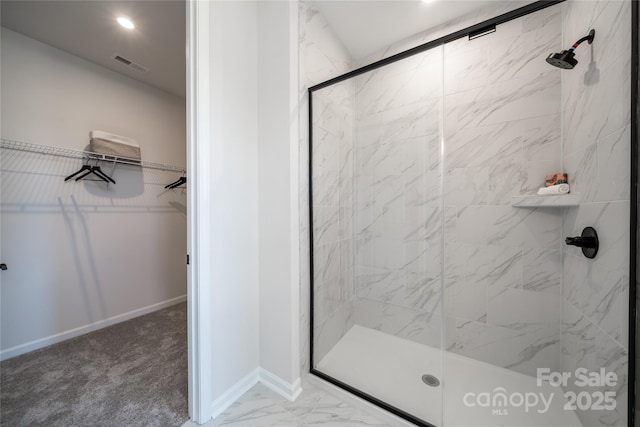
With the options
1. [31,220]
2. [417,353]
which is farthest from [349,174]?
[31,220]

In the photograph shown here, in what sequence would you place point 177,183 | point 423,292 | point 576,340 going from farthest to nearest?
point 177,183
point 423,292
point 576,340

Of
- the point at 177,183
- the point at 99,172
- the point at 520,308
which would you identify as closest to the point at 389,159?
the point at 520,308

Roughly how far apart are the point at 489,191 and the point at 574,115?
572 millimetres

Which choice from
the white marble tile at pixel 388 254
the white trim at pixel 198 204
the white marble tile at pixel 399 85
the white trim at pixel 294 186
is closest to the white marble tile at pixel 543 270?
the white marble tile at pixel 388 254

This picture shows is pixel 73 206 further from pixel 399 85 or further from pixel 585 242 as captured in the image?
pixel 585 242

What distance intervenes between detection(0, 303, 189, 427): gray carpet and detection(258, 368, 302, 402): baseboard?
1.47 feet

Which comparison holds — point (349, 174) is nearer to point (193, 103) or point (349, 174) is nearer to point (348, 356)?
point (193, 103)

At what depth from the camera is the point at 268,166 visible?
1.48 meters

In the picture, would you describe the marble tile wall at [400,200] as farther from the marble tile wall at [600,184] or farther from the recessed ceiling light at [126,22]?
the recessed ceiling light at [126,22]

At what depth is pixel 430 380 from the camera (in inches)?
58.6

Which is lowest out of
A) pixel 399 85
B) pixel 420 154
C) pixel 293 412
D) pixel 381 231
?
pixel 293 412

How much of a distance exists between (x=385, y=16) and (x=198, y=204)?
192 centimetres

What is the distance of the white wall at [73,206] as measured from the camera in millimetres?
1793

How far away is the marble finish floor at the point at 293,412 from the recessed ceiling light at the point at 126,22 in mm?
2693
